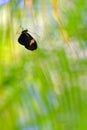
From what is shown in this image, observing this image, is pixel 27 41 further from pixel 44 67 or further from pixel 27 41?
pixel 44 67

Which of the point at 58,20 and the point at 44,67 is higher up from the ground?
the point at 58,20

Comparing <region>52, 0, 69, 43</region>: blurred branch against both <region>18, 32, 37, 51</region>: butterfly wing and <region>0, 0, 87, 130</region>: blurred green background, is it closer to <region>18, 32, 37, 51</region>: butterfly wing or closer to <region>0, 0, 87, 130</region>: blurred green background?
<region>0, 0, 87, 130</region>: blurred green background

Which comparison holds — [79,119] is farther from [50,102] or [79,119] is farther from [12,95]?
[12,95]

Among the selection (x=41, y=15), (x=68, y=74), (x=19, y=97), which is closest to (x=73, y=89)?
(x=68, y=74)

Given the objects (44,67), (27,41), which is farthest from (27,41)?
(44,67)

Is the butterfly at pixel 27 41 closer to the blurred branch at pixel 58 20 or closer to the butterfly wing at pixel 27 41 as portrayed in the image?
the butterfly wing at pixel 27 41

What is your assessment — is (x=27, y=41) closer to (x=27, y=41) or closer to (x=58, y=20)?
(x=27, y=41)
